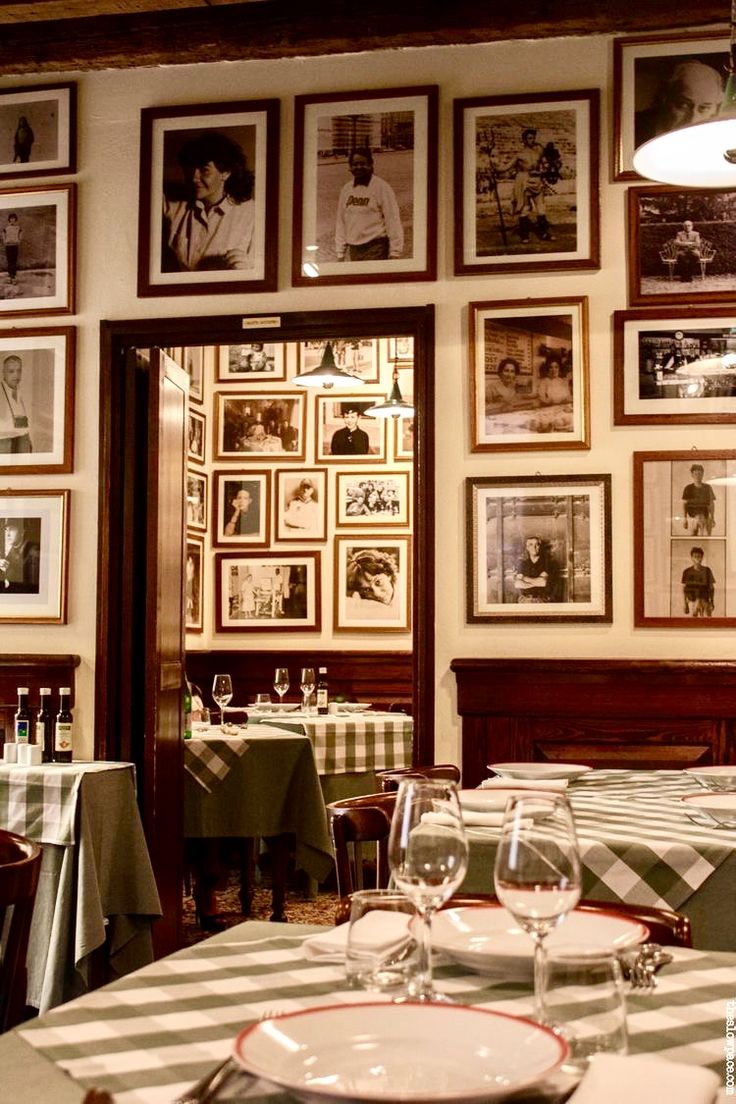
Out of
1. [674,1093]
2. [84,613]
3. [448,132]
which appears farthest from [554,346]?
[674,1093]

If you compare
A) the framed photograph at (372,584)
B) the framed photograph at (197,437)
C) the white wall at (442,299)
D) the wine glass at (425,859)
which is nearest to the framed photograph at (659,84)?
the white wall at (442,299)

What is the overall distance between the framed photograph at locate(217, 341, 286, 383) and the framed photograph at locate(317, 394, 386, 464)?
0.36 meters

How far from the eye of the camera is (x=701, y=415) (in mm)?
4875

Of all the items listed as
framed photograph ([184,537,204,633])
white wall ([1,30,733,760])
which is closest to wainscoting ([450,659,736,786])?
white wall ([1,30,733,760])

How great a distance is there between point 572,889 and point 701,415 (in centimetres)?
395

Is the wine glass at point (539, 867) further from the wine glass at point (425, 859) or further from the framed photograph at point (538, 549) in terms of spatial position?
the framed photograph at point (538, 549)

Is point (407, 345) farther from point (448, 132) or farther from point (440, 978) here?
point (440, 978)

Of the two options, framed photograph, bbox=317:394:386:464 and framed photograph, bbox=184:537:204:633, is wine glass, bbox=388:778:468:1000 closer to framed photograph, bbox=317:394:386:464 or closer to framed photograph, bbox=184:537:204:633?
framed photograph, bbox=184:537:204:633

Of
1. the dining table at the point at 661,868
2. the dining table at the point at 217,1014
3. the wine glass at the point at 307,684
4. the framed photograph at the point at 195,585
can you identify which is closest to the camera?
the dining table at the point at 217,1014

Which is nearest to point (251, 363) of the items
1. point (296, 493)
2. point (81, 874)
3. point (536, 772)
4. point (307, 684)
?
Answer: point (296, 493)

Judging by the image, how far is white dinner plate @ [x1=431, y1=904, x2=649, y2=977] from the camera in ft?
4.85

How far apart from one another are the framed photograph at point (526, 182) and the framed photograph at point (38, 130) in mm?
1701

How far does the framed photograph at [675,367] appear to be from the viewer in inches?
192

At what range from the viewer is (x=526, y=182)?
200 inches
